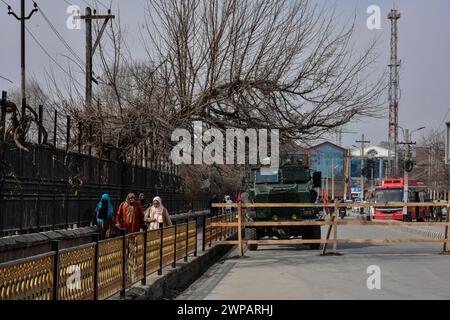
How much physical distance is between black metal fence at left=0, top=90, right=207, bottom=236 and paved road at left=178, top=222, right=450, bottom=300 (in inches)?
126

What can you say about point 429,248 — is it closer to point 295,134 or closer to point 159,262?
point 295,134

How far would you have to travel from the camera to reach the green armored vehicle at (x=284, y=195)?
72.0 ft

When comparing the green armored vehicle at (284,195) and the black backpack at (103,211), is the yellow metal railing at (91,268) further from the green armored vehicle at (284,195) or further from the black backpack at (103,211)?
the green armored vehicle at (284,195)

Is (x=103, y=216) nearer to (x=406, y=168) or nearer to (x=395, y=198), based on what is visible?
(x=406, y=168)

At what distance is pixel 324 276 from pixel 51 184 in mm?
5897

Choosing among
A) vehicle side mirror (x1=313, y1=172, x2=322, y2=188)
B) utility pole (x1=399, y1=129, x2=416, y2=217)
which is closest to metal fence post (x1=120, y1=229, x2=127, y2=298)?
vehicle side mirror (x1=313, y1=172, x2=322, y2=188)

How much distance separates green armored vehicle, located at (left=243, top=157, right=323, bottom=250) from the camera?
2194 centimetres

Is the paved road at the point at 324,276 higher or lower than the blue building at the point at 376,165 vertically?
lower

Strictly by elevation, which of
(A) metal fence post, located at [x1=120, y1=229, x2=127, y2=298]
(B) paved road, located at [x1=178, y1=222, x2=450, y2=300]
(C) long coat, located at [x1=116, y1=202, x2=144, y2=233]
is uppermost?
(C) long coat, located at [x1=116, y1=202, x2=144, y2=233]

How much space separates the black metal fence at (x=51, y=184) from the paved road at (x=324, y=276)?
3.19 m

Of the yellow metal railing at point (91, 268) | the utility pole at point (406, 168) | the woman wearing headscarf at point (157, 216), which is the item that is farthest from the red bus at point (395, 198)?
the yellow metal railing at point (91, 268)

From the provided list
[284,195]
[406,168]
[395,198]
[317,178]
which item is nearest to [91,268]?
[317,178]

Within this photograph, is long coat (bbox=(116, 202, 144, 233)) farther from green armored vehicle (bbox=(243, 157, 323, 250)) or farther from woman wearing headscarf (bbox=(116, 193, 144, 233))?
green armored vehicle (bbox=(243, 157, 323, 250))

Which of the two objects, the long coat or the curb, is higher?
the long coat
